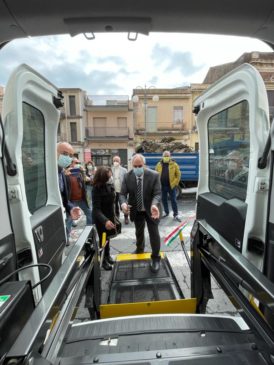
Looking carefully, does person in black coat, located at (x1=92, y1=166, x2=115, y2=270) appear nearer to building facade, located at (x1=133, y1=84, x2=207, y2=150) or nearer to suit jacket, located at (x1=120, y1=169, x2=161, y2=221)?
suit jacket, located at (x1=120, y1=169, x2=161, y2=221)

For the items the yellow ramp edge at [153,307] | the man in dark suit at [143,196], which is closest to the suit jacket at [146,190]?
the man in dark suit at [143,196]

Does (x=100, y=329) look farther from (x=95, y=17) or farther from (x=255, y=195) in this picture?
→ (x=95, y=17)

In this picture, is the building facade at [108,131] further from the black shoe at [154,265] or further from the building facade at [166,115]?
the black shoe at [154,265]

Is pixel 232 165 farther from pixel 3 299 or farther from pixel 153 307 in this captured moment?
pixel 3 299

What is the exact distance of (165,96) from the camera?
78.8 feet

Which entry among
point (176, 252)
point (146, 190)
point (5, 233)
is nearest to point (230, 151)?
point (146, 190)

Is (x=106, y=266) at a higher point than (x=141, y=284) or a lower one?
lower

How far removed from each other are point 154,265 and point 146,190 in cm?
113

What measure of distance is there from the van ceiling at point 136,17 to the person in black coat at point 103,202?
2172mm

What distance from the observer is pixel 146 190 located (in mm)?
3475

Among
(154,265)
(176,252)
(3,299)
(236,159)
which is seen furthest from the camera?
(176,252)

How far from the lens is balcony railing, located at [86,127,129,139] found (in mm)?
24391

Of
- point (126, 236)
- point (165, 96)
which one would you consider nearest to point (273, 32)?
point (126, 236)

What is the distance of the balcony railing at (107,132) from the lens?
24.4m
